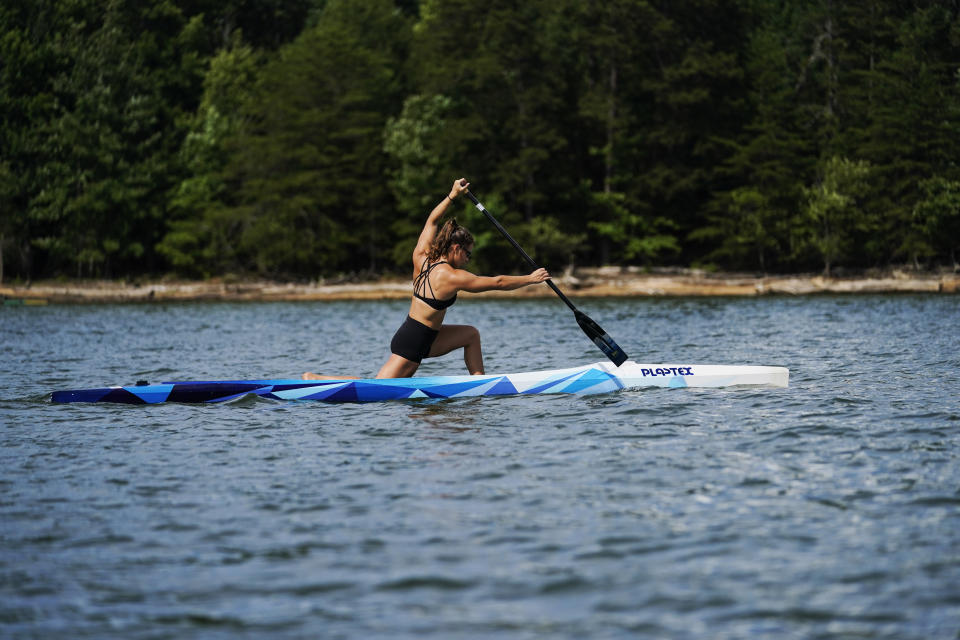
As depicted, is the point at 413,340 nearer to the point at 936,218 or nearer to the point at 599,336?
the point at 599,336

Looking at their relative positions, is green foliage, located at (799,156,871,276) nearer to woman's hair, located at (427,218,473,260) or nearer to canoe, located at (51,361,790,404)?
canoe, located at (51,361,790,404)

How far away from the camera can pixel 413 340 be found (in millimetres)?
12273

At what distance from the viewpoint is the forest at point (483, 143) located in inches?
2000

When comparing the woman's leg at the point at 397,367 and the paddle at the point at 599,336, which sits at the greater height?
the paddle at the point at 599,336

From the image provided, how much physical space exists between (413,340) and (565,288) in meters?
36.9

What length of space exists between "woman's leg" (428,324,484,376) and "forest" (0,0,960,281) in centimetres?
3833

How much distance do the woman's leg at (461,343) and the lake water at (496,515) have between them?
1.99 feet

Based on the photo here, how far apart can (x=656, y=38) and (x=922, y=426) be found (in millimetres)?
47607

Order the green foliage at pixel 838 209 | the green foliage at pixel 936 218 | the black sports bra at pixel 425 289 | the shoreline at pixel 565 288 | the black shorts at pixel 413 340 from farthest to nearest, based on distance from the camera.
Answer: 1. the green foliage at pixel 838 209
2. the green foliage at pixel 936 218
3. the shoreline at pixel 565 288
4. the black shorts at pixel 413 340
5. the black sports bra at pixel 425 289

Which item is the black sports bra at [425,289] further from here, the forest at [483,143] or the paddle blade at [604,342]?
the forest at [483,143]

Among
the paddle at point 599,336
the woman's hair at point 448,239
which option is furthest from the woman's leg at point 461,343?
the paddle at point 599,336

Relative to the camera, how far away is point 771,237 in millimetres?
50469

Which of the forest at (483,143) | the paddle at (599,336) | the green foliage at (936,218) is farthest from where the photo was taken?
the forest at (483,143)

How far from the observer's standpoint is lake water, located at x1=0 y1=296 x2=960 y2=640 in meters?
5.34
